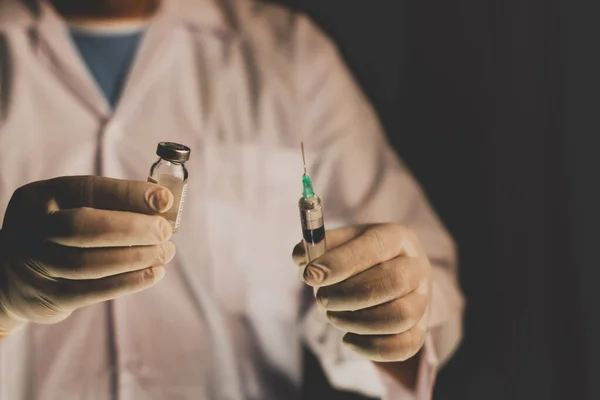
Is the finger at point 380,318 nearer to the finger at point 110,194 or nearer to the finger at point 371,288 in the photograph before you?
the finger at point 371,288

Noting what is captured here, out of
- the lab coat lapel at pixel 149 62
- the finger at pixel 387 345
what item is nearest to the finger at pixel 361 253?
the finger at pixel 387 345

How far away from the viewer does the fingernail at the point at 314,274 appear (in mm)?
750

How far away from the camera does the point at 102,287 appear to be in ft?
2.46

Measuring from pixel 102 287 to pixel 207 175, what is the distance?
44 cm

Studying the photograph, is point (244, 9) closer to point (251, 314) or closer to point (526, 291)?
point (251, 314)

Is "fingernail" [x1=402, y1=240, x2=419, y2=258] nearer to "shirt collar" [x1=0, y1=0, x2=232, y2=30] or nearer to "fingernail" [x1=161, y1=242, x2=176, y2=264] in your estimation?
"fingernail" [x1=161, y1=242, x2=176, y2=264]

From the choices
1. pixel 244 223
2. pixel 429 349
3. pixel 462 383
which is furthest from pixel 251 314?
pixel 462 383

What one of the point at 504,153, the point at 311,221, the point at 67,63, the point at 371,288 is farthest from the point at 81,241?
the point at 504,153

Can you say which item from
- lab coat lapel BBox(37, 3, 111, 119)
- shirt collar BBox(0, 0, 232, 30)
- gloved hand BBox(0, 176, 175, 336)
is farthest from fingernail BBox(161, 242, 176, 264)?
shirt collar BBox(0, 0, 232, 30)

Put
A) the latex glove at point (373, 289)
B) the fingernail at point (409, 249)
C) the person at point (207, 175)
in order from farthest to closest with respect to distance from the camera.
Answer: the person at point (207, 175) < the fingernail at point (409, 249) < the latex glove at point (373, 289)

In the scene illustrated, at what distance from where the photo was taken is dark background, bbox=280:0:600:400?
3.77 ft

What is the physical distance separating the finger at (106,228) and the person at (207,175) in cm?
26

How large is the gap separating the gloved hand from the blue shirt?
44cm

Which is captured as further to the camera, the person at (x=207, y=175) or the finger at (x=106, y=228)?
the person at (x=207, y=175)
